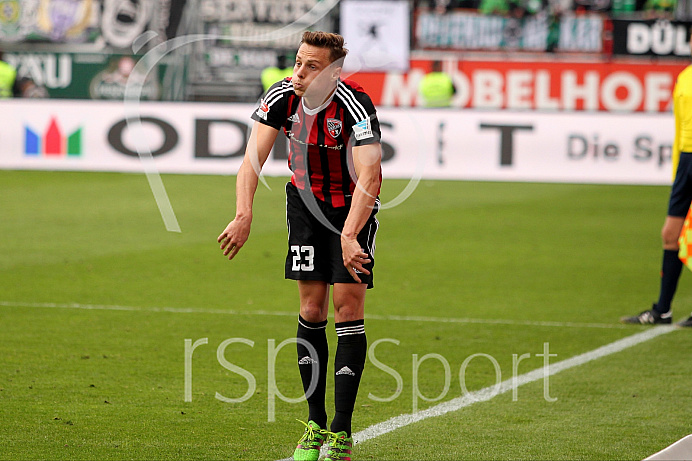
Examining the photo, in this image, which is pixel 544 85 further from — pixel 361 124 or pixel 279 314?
pixel 361 124

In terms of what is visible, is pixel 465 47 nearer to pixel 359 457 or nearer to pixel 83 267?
pixel 83 267

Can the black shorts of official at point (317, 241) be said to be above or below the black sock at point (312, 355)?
above

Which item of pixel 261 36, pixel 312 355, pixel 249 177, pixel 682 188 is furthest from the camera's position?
pixel 261 36

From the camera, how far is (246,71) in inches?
944

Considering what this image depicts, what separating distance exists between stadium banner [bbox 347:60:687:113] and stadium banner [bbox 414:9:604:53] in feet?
2.39

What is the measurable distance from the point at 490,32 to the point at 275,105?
65.4 feet

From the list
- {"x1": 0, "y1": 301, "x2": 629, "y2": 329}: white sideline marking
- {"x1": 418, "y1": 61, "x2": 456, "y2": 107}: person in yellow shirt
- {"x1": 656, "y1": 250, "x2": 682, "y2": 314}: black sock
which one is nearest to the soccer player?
{"x1": 0, "y1": 301, "x2": 629, "y2": 329}: white sideline marking

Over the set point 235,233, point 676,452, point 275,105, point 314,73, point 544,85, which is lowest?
point 676,452

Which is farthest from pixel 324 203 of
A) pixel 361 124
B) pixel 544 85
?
pixel 544 85

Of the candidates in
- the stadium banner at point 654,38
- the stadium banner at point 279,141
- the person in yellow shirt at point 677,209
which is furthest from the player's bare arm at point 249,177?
the stadium banner at point 654,38

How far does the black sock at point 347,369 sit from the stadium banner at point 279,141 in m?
10.1

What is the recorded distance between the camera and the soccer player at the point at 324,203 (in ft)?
14.9

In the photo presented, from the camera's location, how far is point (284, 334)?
7.22 metres

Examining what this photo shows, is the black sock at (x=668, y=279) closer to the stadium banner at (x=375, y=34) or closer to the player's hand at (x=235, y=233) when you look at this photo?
the player's hand at (x=235, y=233)
